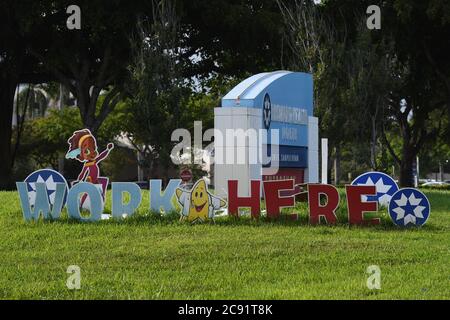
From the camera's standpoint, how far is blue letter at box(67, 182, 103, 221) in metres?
14.8

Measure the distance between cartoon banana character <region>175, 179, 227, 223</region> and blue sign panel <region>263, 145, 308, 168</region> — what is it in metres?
2.74

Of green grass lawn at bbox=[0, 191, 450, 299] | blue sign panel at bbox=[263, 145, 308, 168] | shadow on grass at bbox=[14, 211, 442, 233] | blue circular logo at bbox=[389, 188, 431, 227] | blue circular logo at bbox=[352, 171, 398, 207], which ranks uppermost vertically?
blue sign panel at bbox=[263, 145, 308, 168]

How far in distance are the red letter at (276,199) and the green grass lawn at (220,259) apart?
45cm

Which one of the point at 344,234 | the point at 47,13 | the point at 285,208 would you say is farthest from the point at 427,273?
the point at 47,13

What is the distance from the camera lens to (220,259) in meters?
11.2

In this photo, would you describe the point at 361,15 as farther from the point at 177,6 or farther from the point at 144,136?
the point at 144,136

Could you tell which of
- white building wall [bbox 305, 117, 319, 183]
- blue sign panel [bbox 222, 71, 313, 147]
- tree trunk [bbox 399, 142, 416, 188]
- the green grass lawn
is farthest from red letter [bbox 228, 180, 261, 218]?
tree trunk [bbox 399, 142, 416, 188]

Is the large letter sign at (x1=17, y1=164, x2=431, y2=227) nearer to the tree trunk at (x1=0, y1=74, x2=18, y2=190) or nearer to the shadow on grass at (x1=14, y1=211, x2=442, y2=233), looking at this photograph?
the shadow on grass at (x1=14, y1=211, x2=442, y2=233)

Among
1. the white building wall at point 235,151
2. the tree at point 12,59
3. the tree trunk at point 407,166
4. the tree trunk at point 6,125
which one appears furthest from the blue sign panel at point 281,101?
the tree trunk at point 407,166

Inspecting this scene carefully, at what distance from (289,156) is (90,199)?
5.67 metres

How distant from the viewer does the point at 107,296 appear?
8.62m

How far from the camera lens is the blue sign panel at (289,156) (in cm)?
1747

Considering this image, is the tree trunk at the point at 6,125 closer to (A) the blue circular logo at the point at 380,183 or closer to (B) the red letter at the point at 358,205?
(A) the blue circular logo at the point at 380,183

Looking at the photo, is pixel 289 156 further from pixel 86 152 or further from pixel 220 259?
pixel 220 259
